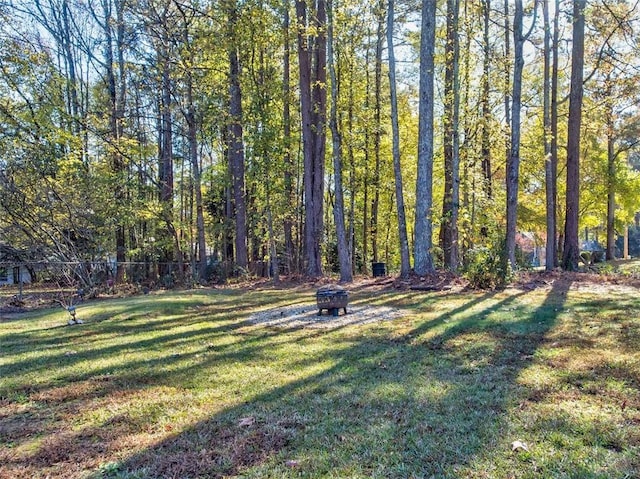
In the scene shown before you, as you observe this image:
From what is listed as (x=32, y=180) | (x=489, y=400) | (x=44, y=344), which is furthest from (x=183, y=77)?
(x=489, y=400)

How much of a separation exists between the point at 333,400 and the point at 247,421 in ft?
2.35

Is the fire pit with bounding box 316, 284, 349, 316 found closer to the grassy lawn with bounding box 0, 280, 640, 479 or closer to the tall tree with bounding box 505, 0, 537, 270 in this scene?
the grassy lawn with bounding box 0, 280, 640, 479

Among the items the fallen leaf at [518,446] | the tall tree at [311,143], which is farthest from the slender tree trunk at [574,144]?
the fallen leaf at [518,446]

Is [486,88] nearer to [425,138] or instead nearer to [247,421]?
[425,138]

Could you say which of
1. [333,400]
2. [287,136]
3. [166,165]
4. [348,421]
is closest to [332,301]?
[333,400]

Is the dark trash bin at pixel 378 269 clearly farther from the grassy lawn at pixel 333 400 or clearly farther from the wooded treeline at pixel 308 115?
the grassy lawn at pixel 333 400

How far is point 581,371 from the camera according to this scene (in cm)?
388

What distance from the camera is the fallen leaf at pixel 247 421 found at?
2.97 m

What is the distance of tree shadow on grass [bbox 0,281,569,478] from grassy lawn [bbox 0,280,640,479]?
1 cm

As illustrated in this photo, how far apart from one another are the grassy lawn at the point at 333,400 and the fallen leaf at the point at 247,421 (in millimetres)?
21

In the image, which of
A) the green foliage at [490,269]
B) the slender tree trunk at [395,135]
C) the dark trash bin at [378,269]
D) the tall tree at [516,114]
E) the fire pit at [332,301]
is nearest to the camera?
the fire pit at [332,301]

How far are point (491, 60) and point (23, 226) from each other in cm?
1373

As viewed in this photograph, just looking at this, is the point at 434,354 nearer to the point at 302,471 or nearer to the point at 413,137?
the point at 302,471

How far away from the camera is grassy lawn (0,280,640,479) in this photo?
95.8 inches
